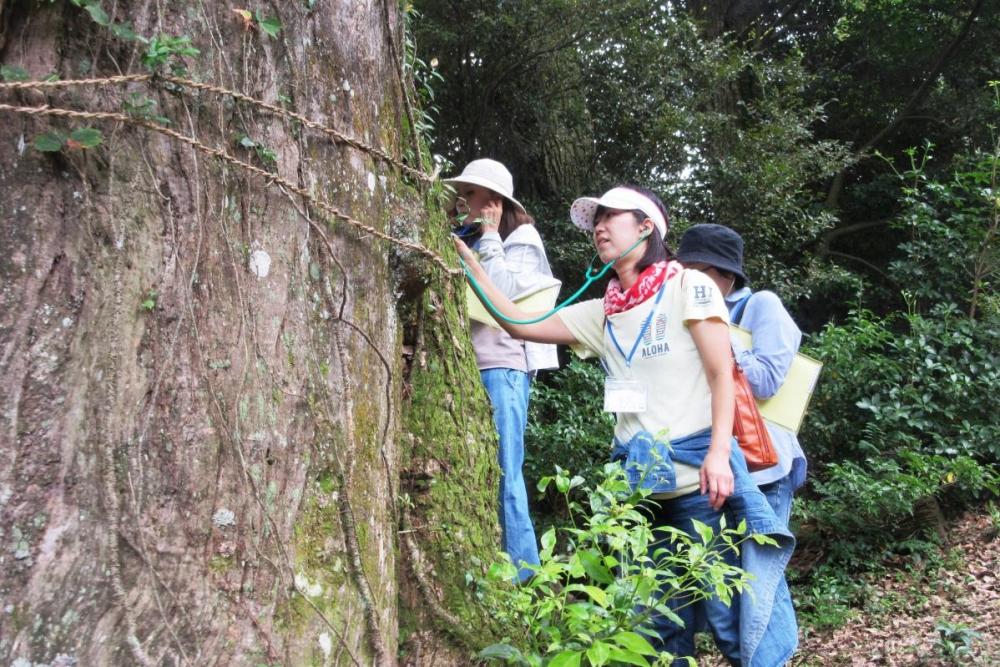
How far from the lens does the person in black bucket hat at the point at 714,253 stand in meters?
3.40

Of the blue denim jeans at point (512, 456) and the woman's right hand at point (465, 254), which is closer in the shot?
the woman's right hand at point (465, 254)

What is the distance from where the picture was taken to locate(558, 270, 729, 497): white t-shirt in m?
2.74

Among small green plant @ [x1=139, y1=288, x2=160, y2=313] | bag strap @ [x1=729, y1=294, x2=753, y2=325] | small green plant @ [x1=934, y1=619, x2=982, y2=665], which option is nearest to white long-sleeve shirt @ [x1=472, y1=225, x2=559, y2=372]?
bag strap @ [x1=729, y1=294, x2=753, y2=325]

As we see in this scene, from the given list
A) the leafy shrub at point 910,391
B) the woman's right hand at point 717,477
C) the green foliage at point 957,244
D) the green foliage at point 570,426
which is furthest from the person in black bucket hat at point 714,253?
the green foliage at point 957,244

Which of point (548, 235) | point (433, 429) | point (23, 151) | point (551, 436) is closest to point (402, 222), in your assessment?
point (433, 429)

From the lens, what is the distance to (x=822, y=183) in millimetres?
10984

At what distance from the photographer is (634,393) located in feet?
9.19

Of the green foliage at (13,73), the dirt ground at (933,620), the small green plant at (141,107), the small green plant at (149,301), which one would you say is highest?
the green foliage at (13,73)

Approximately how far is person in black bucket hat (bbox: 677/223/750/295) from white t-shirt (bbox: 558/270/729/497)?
0.57 metres

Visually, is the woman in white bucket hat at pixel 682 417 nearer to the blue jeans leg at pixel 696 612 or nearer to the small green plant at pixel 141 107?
the blue jeans leg at pixel 696 612

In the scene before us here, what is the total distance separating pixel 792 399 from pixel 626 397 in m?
0.86

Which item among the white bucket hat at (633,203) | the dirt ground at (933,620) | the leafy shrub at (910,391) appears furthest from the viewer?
the leafy shrub at (910,391)

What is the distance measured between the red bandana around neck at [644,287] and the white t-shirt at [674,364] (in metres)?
0.02

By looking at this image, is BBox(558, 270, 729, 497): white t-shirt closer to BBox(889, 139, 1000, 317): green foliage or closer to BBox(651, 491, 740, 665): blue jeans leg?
BBox(651, 491, 740, 665): blue jeans leg
